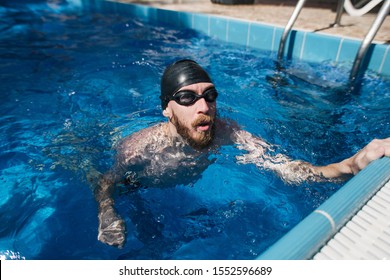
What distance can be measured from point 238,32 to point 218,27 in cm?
73

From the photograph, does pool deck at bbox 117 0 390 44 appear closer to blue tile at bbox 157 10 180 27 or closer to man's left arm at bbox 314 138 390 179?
blue tile at bbox 157 10 180 27

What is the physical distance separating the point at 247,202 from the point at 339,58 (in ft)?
14.2

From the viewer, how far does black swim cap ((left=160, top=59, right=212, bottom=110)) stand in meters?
2.62

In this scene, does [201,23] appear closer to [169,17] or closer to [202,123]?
[169,17]

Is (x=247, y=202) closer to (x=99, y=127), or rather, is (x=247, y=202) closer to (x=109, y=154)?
(x=109, y=154)

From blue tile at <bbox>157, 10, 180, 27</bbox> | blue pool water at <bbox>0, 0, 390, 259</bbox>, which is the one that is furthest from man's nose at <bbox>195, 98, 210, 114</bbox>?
blue tile at <bbox>157, 10, 180, 27</bbox>

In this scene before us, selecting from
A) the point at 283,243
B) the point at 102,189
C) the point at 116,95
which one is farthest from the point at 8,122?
the point at 283,243

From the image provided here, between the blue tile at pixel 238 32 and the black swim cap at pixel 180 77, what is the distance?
508 centimetres

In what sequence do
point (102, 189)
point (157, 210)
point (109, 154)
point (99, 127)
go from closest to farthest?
1. point (102, 189)
2. point (157, 210)
3. point (109, 154)
4. point (99, 127)

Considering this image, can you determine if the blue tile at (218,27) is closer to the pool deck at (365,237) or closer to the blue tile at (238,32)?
the blue tile at (238,32)

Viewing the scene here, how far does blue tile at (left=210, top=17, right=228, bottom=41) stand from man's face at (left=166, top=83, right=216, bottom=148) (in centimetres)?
572

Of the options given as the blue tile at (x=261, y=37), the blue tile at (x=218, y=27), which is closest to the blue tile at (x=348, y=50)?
the blue tile at (x=261, y=37)

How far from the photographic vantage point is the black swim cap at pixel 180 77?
2.62m
